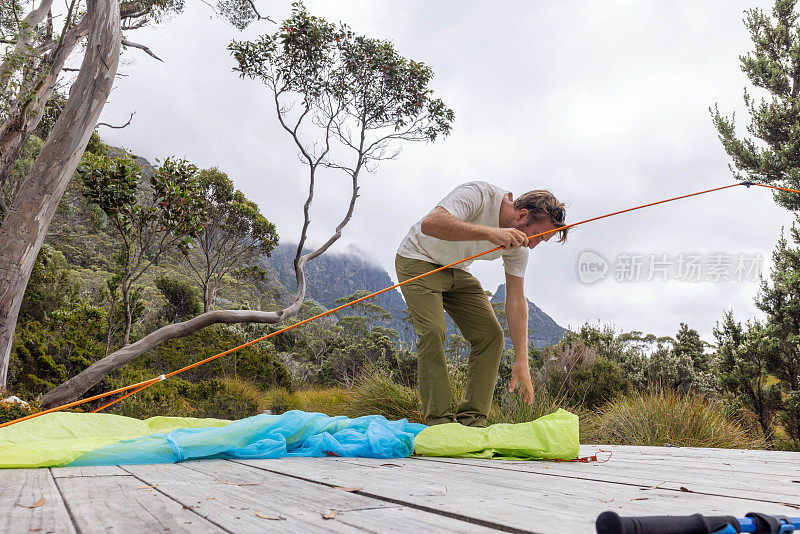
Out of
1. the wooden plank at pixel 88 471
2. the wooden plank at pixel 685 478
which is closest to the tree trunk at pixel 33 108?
the wooden plank at pixel 88 471

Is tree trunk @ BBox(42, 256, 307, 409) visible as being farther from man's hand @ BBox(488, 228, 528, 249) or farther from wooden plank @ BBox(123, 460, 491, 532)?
man's hand @ BBox(488, 228, 528, 249)

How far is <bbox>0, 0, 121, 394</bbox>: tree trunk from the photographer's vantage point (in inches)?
182

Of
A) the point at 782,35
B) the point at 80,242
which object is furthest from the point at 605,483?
the point at 80,242

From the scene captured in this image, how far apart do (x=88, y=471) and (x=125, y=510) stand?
28.1 inches

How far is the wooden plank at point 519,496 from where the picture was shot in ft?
2.72

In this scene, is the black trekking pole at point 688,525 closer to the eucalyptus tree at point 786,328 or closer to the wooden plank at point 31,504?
the wooden plank at point 31,504

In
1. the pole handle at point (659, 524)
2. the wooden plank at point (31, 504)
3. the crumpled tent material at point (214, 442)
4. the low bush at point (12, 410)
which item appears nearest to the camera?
the pole handle at point (659, 524)

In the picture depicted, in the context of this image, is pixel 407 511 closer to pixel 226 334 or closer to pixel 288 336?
pixel 226 334

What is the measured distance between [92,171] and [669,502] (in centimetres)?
745

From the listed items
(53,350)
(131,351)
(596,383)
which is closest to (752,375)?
(596,383)

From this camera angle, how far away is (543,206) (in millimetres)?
2562

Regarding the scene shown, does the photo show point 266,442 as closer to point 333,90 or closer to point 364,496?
point 364,496

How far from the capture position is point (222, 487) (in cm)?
114

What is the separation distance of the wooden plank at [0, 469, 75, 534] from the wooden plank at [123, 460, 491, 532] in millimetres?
197
